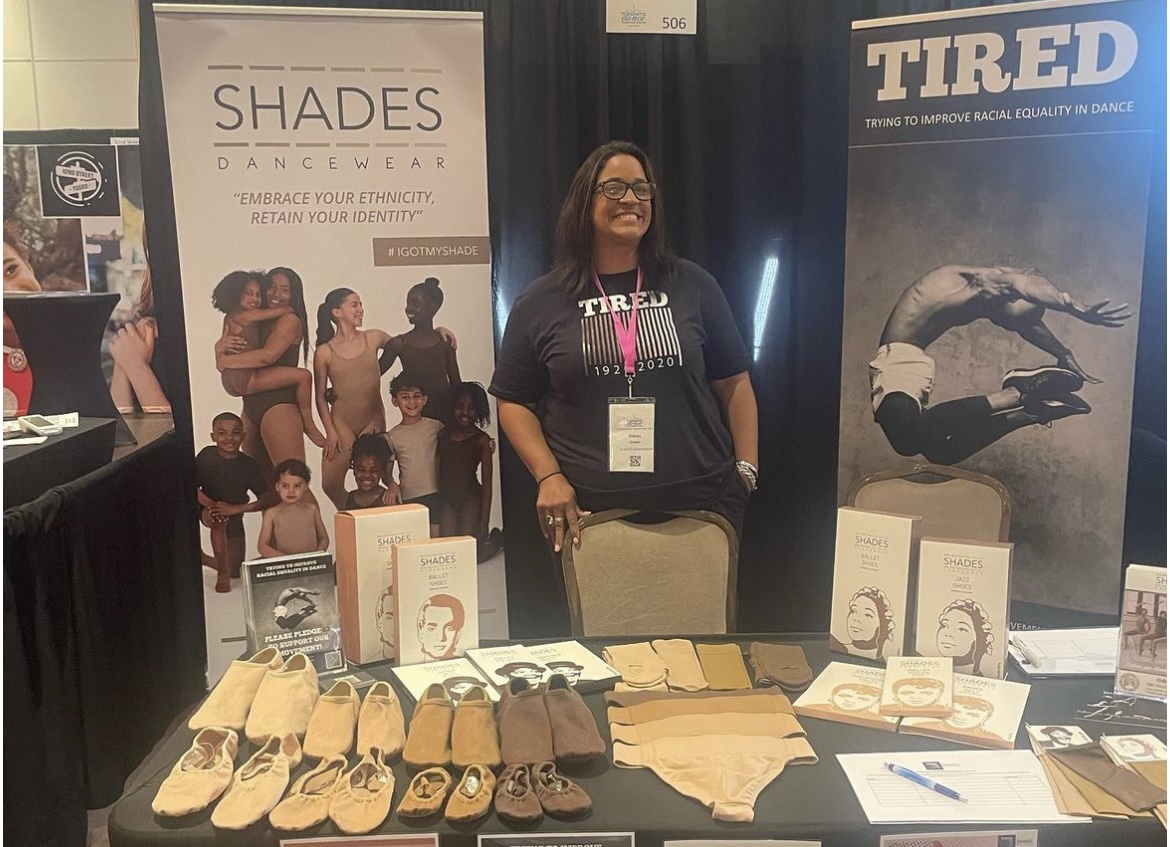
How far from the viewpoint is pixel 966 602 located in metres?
1.66

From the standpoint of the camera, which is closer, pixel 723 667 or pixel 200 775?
pixel 200 775

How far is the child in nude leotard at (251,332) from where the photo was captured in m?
2.70

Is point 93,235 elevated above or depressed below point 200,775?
above

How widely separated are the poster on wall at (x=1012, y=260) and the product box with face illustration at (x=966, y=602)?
126cm

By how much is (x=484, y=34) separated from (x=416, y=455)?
136cm

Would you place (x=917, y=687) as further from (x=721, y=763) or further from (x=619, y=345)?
(x=619, y=345)

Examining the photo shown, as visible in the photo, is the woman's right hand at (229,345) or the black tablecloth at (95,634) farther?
the woman's right hand at (229,345)

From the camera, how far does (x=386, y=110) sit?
8.83ft

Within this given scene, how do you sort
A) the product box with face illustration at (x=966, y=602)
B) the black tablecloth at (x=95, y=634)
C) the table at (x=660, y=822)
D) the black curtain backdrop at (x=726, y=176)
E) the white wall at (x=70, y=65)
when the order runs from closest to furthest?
the table at (x=660, y=822) < the product box with face illustration at (x=966, y=602) < the black tablecloth at (x=95, y=634) < the black curtain backdrop at (x=726, y=176) < the white wall at (x=70, y=65)


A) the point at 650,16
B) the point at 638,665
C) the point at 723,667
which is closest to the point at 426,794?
the point at 638,665

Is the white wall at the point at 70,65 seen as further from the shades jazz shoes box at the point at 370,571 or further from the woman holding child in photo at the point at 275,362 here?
the shades jazz shoes box at the point at 370,571

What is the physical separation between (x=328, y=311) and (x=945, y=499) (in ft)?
6.23

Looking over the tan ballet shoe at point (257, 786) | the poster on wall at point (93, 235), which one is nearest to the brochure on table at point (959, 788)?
the tan ballet shoe at point (257, 786)

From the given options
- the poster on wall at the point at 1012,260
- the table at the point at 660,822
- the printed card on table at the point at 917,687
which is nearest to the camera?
the table at the point at 660,822
